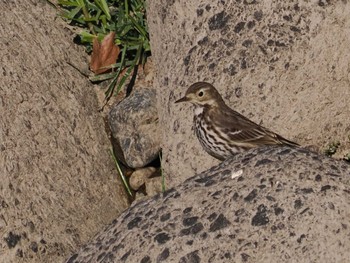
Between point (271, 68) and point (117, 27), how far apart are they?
1.68 m

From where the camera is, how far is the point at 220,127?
8453 millimetres

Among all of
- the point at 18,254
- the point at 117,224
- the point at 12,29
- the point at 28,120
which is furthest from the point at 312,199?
the point at 12,29

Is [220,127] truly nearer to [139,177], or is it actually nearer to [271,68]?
[271,68]

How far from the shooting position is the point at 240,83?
26.9ft

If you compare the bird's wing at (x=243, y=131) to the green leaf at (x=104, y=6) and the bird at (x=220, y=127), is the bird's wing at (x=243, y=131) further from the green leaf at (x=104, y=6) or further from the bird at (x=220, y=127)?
the green leaf at (x=104, y=6)

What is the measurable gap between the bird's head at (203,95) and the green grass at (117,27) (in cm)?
95

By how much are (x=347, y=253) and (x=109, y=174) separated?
9.96 feet

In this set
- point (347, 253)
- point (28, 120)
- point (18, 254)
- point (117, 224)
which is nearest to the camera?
point (347, 253)

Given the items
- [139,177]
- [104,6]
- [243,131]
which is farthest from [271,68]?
[104,6]

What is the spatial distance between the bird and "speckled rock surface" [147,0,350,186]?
0.09 m

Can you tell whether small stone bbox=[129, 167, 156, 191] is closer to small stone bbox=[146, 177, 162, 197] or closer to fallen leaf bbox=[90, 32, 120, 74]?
small stone bbox=[146, 177, 162, 197]

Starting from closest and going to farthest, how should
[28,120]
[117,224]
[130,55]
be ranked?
[117,224], [28,120], [130,55]

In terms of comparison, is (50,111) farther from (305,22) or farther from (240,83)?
(305,22)

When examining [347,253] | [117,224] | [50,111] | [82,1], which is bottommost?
[347,253]
